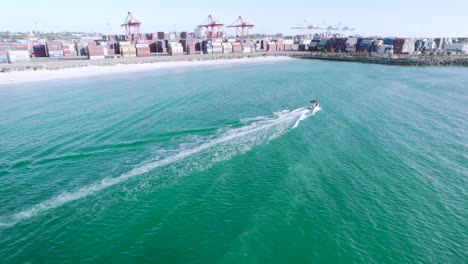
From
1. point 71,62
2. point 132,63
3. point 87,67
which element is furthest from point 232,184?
point 71,62

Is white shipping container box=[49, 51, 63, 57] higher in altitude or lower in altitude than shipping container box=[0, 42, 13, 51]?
lower

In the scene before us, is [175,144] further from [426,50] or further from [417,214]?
[426,50]

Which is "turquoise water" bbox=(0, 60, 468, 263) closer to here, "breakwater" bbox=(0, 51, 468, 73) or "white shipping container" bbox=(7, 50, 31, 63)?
"breakwater" bbox=(0, 51, 468, 73)

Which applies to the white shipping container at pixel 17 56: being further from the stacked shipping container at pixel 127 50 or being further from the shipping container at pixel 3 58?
the stacked shipping container at pixel 127 50

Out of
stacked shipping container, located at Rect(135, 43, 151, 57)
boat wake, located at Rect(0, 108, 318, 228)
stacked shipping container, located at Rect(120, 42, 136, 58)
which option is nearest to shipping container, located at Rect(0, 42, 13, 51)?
stacked shipping container, located at Rect(120, 42, 136, 58)

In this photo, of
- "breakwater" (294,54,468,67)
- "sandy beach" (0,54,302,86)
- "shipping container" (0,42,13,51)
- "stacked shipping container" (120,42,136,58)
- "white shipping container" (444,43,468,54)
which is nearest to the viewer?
"sandy beach" (0,54,302,86)

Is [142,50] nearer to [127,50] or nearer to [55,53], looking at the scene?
[127,50]

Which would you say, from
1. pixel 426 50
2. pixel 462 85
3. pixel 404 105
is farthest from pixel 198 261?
pixel 426 50
